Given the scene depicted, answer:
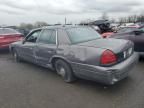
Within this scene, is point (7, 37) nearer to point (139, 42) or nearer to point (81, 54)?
point (81, 54)

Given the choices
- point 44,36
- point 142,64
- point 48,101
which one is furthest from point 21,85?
point 142,64

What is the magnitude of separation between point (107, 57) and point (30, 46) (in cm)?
286

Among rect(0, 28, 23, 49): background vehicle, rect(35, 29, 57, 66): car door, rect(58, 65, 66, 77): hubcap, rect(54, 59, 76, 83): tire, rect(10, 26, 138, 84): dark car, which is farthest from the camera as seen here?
rect(0, 28, 23, 49): background vehicle

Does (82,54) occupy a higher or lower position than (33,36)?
lower

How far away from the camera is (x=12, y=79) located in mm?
4605

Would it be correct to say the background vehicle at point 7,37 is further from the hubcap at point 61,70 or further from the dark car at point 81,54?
the hubcap at point 61,70

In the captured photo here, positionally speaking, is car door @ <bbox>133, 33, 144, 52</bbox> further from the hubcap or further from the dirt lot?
the hubcap

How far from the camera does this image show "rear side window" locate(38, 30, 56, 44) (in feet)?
14.2

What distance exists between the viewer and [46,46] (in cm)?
445

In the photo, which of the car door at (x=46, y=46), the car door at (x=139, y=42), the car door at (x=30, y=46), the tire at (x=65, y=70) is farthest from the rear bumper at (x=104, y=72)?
the car door at (x=139, y=42)

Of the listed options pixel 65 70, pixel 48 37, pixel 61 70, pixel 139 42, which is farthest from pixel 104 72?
pixel 139 42

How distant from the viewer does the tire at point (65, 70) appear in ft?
13.0

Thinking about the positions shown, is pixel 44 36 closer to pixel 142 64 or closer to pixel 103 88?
pixel 103 88

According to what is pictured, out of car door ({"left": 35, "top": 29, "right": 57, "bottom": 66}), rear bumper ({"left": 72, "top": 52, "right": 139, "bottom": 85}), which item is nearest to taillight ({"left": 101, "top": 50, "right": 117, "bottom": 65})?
rear bumper ({"left": 72, "top": 52, "right": 139, "bottom": 85})
